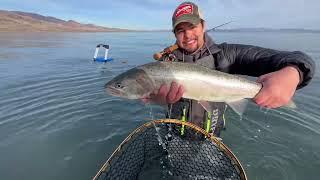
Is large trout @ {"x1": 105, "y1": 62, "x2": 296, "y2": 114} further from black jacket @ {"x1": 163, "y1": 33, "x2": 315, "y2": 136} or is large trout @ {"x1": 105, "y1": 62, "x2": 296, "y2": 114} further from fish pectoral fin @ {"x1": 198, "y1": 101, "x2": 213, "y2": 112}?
black jacket @ {"x1": 163, "y1": 33, "x2": 315, "y2": 136}

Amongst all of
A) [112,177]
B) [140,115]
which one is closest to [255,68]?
[112,177]

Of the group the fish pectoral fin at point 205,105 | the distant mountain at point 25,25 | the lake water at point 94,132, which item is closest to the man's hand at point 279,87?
the fish pectoral fin at point 205,105

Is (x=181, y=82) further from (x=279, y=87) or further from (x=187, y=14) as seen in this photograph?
(x=279, y=87)

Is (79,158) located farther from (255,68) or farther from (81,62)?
(81,62)

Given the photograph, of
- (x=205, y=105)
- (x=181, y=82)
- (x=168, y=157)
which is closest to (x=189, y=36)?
(x=181, y=82)

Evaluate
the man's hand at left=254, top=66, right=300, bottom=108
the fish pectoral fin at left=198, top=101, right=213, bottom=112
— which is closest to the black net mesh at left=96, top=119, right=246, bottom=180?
the fish pectoral fin at left=198, top=101, right=213, bottom=112

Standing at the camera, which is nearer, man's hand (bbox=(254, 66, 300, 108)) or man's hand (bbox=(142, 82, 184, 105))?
man's hand (bbox=(254, 66, 300, 108))
